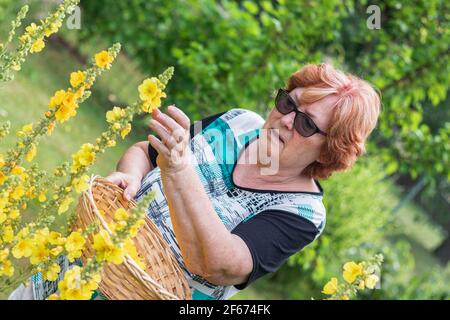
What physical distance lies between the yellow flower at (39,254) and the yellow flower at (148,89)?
17.0 inches

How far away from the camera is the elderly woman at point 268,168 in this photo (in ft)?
7.04

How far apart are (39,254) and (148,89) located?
1.56ft

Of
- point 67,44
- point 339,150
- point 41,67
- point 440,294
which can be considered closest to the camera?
point 339,150

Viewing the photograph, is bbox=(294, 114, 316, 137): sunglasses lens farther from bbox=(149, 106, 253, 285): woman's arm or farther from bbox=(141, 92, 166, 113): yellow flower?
bbox=(141, 92, 166, 113): yellow flower

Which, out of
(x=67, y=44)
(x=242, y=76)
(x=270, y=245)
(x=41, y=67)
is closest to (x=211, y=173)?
(x=270, y=245)

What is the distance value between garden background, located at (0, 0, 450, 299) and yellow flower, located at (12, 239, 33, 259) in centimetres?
336

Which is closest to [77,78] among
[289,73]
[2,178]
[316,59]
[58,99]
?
[58,99]

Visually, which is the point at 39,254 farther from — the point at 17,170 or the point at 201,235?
the point at 201,235

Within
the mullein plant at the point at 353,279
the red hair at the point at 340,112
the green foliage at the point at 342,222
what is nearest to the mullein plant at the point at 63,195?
the mullein plant at the point at 353,279

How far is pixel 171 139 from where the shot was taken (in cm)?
167

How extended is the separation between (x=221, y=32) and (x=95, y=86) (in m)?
3.16

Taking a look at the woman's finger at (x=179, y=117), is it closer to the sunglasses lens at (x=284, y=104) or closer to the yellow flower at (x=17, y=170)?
the yellow flower at (x=17, y=170)

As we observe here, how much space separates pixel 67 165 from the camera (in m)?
1.66
